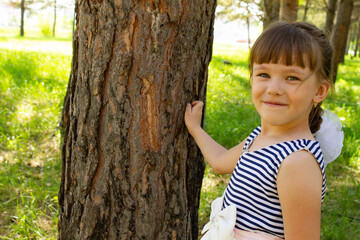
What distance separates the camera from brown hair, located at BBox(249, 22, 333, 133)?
141cm

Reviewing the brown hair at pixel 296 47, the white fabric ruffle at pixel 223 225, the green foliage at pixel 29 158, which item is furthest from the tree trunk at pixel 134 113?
the green foliage at pixel 29 158

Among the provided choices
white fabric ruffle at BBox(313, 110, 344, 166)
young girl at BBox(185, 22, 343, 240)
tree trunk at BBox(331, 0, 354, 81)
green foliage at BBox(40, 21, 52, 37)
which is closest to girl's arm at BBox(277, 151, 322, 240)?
young girl at BBox(185, 22, 343, 240)

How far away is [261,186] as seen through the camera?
1.46 meters

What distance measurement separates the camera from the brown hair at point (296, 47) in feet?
4.63

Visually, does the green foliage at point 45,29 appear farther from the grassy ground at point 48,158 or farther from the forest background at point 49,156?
the grassy ground at point 48,158

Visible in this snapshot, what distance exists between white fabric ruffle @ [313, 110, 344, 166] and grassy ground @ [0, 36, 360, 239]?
4.17ft

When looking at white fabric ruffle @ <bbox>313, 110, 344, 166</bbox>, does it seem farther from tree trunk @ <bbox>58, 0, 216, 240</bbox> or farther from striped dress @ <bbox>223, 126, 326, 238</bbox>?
tree trunk @ <bbox>58, 0, 216, 240</bbox>

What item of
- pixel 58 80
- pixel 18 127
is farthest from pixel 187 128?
pixel 58 80

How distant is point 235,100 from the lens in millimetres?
6086

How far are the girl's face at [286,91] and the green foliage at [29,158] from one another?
1763mm

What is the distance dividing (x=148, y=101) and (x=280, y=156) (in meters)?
0.66

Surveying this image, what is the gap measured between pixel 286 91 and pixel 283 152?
0.23 m

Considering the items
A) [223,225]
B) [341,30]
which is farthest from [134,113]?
[341,30]

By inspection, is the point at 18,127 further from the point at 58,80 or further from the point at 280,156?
the point at 280,156
